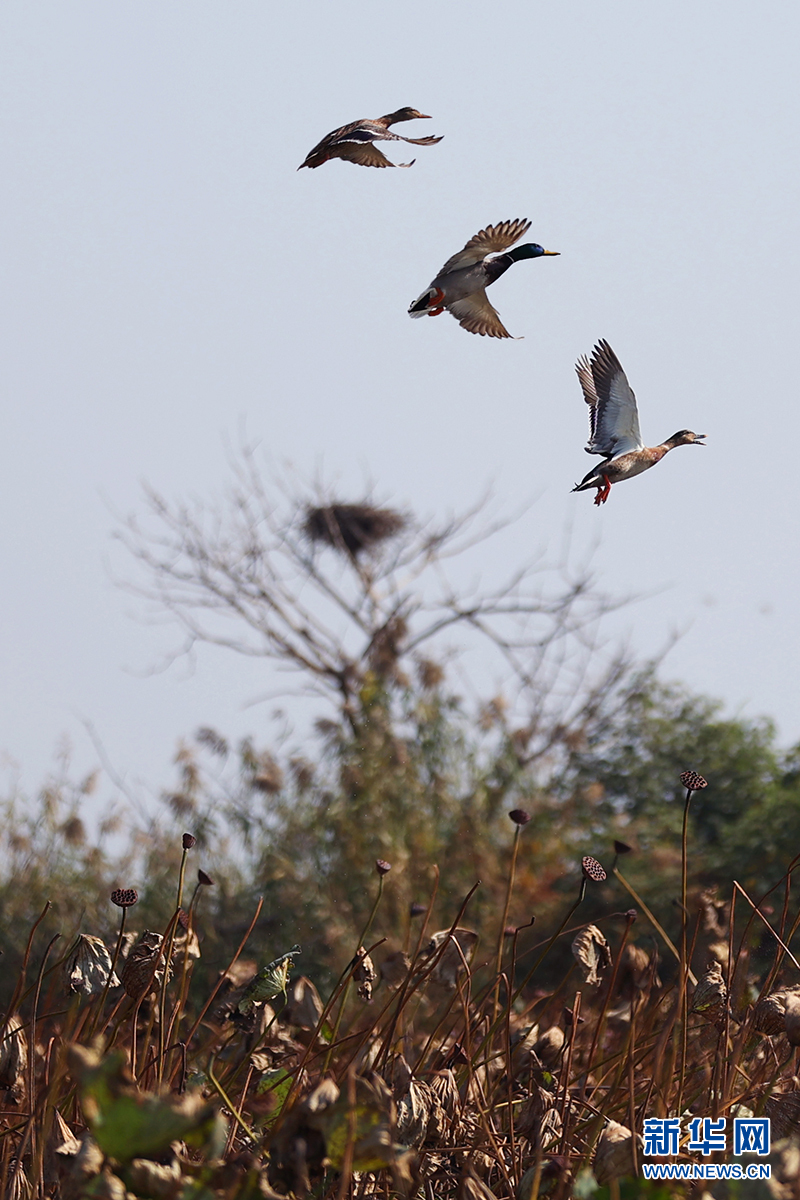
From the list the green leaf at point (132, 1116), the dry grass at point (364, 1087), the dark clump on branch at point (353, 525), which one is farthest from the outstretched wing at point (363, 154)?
the dark clump on branch at point (353, 525)

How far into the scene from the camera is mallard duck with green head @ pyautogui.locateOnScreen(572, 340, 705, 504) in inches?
77.9

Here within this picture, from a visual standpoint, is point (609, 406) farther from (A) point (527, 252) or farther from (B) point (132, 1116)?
(B) point (132, 1116)

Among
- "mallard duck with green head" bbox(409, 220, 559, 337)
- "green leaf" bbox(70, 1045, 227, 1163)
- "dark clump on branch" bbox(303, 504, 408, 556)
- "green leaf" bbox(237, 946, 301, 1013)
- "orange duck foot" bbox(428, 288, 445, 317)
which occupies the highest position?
"dark clump on branch" bbox(303, 504, 408, 556)

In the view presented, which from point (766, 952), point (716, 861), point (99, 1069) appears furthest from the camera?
point (716, 861)

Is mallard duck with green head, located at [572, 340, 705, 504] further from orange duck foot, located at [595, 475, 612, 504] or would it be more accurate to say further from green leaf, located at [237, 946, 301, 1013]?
green leaf, located at [237, 946, 301, 1013]

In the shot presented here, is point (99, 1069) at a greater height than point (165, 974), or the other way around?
point (165, 974)

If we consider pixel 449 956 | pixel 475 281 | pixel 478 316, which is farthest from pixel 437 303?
pixel 449 956

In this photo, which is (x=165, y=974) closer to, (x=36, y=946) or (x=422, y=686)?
(x=36, y=946)

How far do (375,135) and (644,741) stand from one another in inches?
280

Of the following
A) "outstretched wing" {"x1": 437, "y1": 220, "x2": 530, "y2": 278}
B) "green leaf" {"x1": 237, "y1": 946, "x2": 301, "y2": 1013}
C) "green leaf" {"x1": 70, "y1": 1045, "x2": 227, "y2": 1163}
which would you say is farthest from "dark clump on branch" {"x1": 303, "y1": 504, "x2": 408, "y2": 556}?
"green leaf" {"x1": 70, "y1": 1045, "x2": 227, "y2": 1163}

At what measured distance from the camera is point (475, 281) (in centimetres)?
252

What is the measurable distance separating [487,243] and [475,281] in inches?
10.0

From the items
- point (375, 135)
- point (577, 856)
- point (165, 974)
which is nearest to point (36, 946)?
point (577, 856)

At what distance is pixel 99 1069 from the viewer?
3.65 feet
